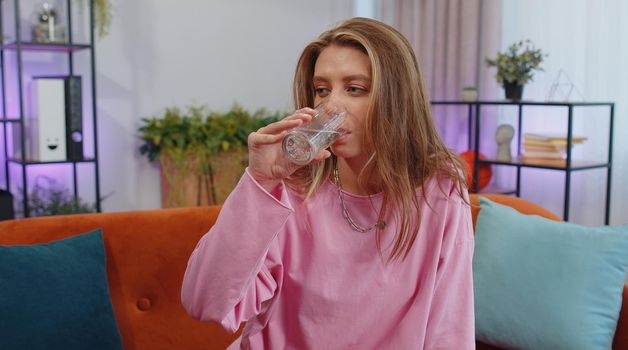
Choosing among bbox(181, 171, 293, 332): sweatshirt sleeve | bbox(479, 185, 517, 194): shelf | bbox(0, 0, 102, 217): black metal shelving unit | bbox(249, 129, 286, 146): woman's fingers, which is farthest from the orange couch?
bbox(479, 185, 517, 194): shelf

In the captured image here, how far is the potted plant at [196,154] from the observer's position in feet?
13.0

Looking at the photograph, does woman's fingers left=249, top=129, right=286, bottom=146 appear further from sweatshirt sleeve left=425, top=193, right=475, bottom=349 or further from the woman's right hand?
sweatshirt sleeve left=425, top=193, right=475, bottom=349

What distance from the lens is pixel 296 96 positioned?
4.54 ft

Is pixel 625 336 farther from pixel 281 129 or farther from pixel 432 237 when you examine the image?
pixel 281 129

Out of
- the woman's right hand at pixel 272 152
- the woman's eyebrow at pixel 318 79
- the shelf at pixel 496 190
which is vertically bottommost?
the shelf at pixel 496 190

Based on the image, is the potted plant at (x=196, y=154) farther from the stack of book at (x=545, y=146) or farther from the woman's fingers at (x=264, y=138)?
the woman's fingers at (x=264, y=138)

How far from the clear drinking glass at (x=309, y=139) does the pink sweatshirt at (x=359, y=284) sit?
0.67ft

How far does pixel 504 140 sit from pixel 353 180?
2666 millimetres

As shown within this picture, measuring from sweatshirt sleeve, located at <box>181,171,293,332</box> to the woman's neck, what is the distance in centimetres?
22

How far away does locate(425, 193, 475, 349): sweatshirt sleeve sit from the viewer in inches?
50.5

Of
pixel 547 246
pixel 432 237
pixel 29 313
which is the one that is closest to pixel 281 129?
pixel 432 237

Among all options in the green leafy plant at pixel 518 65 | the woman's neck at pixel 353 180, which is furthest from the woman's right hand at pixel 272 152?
the green leafy plant at pixel 518 65

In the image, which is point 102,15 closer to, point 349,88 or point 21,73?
point 21,73

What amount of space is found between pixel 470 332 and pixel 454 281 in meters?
0.10
